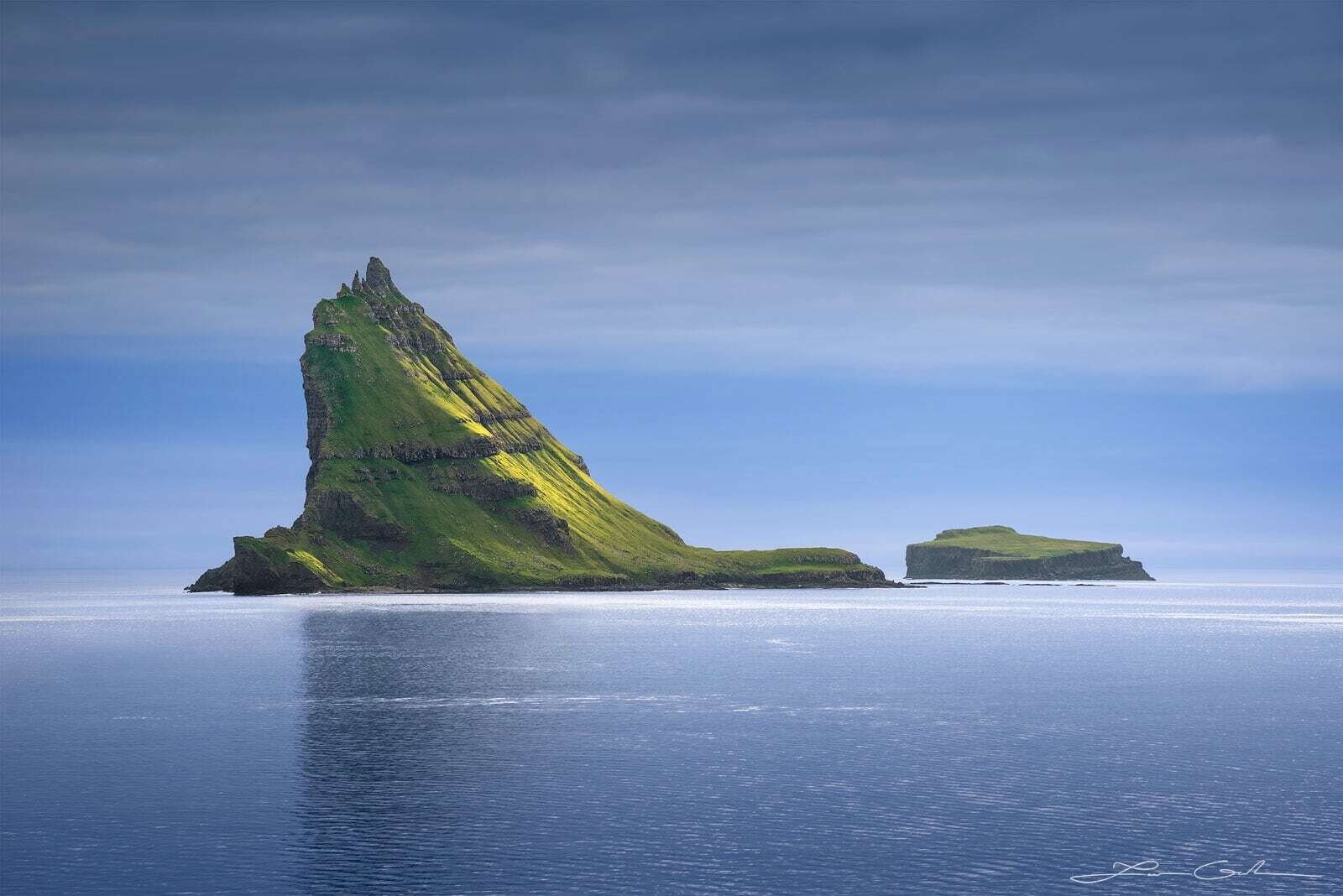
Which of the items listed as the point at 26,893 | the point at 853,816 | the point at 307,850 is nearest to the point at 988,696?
the point at 853,816

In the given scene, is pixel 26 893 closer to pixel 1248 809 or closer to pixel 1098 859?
pixel 1098 859
